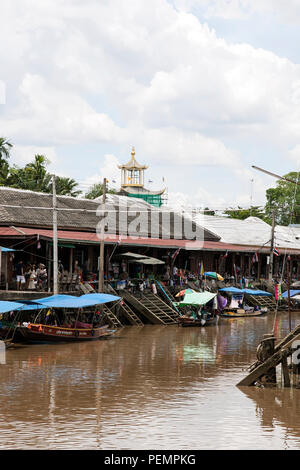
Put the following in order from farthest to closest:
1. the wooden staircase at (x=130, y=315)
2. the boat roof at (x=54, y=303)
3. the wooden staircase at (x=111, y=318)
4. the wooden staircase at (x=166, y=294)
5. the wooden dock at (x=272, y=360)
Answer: the wooden staircase at (x=166, y=294) < the wooden staircase at (x=130, y=315) < the wooden staircase at (x=111, y=318) < the boat roof at (x=54, y=303) < the wooden dock at (x=272, y=360)

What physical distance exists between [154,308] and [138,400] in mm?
18934

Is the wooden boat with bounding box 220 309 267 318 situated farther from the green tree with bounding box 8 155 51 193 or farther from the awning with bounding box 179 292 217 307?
the green tree with bounding box 8 155 51 193

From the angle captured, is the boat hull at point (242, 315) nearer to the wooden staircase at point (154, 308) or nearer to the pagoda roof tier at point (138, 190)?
the wooden staircase at point (154, 308)

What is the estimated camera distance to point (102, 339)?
96.6 feet

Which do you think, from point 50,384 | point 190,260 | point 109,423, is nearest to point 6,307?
point 50,384

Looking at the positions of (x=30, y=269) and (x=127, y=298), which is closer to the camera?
(x=30, y=269)

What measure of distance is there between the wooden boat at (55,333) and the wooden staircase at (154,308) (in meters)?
6.58

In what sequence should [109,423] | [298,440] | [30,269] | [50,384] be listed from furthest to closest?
[30,269] → [50,384] → [109,423] → [298,440]

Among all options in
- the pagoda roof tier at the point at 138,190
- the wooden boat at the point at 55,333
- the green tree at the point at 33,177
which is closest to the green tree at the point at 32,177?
the green tree at the point at 33,177

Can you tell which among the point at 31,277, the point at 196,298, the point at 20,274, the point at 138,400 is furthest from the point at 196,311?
the point at 138,400

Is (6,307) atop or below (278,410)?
atop

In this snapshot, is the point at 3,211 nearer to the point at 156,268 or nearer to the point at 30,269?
the point at 30,269

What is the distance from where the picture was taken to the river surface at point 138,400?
46.0ft
